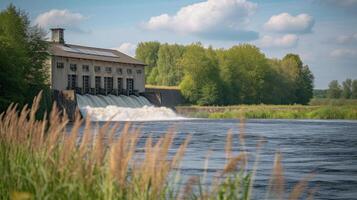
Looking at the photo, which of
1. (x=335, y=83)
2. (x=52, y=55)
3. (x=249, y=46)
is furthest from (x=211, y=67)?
(x=335, y=83)

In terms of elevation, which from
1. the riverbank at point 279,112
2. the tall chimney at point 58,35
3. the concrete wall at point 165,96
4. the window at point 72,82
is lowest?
the riverbank at point 279,112

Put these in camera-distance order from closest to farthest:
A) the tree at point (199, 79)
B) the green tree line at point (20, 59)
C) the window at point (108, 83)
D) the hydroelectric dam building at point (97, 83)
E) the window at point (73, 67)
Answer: the green tree line at point (20, 59) → the hydroelectric dam building at point (97, 83) → the window at point (73, 67) → the window at point (108, 83) → the tree at point (199, 79)

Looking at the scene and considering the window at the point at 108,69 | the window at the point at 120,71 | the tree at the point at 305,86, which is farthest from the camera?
the tree at the point at 305,86

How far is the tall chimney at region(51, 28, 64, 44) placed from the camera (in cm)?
7244

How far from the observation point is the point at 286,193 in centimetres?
1290

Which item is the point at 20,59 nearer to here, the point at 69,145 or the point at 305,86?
the point at 69,145

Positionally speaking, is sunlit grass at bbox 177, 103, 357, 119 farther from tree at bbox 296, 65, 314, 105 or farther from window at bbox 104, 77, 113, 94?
tree at bbox 296, 65, 314, 105

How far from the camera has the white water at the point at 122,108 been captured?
56.6m

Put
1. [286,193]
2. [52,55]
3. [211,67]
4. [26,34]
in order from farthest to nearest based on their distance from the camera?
[211,67]
[52,55]
[26,34]
[286,193]

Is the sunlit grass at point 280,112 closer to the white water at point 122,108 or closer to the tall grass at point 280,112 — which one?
the tall grass at point 280,112

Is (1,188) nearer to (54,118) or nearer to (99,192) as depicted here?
(54,118)

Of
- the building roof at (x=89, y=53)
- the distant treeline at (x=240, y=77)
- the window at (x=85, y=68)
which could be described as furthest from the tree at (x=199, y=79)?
the window at (x=85, y=68)

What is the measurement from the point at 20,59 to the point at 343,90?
124 meters

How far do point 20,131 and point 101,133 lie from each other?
3.28m
